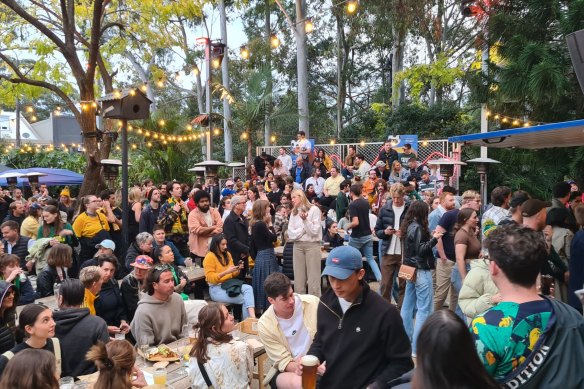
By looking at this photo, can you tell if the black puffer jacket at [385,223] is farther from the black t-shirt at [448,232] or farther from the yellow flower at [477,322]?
the yellow flower at [477,322]

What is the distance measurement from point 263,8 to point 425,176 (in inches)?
875

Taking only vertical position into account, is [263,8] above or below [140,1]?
above

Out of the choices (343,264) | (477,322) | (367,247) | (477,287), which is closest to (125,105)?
(367,247)

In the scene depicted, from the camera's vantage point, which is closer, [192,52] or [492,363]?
[492,363]

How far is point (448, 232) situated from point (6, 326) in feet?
15.0

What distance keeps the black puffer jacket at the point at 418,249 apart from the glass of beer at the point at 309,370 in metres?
3.07

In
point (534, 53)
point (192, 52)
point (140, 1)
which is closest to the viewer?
point (534, 53)

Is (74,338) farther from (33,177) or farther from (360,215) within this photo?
(33,177)

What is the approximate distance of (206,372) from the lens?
3262mm

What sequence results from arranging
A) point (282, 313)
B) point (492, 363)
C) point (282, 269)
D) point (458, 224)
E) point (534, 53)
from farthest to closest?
point (282, 269), point (534, 53), point (458, 224), point (282, 313), point (492, 363)

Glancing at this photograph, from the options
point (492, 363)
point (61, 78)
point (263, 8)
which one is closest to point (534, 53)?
point (492, 363)

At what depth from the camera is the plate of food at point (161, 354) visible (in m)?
3.85

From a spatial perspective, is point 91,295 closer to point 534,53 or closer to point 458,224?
point 458,224

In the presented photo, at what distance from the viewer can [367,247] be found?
7895mm
